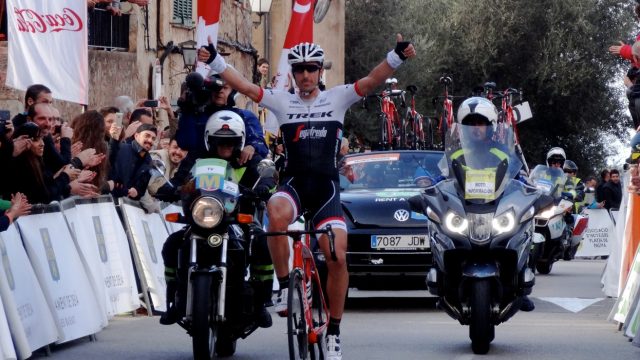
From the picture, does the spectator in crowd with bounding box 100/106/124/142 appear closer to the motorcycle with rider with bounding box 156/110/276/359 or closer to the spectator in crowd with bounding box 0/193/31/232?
the motorcycle with rider with bounding box 156/110/276/359

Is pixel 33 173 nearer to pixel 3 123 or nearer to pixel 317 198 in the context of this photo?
pixel 3 123

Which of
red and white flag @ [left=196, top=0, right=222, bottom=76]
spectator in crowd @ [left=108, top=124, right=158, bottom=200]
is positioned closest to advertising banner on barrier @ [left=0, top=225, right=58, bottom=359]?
spectator in crowd @ [left=108, top=124, right=158, bottom=200]

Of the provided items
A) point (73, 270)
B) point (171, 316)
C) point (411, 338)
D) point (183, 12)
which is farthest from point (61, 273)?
point (183, 12)

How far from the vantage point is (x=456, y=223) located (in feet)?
40.7

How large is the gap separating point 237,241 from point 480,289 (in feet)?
5.74

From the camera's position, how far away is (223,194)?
1120cm

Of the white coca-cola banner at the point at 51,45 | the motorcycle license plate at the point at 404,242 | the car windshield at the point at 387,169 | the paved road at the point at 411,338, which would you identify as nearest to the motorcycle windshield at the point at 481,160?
the paved road at the point at 411,338

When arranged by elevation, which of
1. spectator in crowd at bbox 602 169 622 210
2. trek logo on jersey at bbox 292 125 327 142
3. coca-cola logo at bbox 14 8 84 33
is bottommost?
spectator in crowd at bbox 602 169 622 210

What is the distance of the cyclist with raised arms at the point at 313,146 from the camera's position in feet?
36.5

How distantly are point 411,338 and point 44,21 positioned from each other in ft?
17.9

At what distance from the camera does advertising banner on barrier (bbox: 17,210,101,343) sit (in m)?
12.4

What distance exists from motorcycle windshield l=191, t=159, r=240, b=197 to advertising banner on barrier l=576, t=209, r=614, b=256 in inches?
1043

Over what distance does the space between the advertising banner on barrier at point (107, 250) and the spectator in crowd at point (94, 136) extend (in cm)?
23

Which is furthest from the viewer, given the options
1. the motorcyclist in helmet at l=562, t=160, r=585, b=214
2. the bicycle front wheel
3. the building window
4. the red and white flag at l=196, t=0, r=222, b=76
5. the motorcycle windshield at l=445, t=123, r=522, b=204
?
the building window
